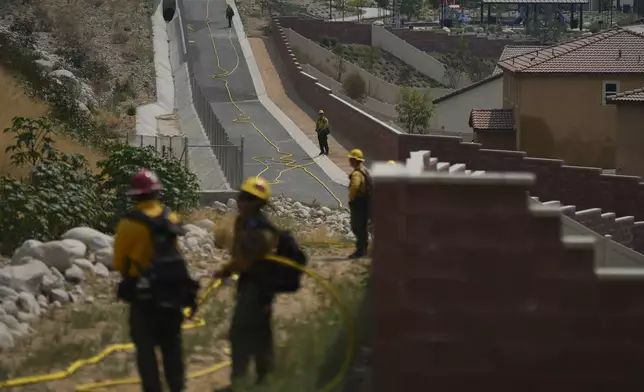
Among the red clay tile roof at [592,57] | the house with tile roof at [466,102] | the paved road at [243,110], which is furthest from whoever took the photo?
the house with tile roof at [466,102]

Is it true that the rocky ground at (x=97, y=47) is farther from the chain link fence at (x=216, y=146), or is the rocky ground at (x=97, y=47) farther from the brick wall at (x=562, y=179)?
the brick wall at (x=562, y=179)

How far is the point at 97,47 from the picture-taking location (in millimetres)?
55594

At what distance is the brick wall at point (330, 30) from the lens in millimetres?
81000

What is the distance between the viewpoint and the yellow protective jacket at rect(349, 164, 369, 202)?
17.1 meters

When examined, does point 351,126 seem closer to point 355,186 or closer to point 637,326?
point 355,186

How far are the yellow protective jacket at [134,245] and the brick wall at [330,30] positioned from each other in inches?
2689

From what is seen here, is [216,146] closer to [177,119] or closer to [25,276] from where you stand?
[25,276]

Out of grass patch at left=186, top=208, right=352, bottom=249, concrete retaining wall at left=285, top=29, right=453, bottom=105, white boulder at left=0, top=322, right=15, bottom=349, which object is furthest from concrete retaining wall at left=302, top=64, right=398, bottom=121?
white boulder at left=0, top=322, right=15, bottom=349

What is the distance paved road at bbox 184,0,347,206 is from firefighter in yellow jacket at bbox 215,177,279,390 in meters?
17.5

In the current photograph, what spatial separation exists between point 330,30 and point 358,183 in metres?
68.9

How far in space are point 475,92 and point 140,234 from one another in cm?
5524

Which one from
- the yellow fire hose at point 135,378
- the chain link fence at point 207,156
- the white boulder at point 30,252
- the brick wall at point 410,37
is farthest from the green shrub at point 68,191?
the brick wall at point 410,37

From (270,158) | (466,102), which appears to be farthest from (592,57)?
(466,102)

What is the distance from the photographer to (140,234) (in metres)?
9.92
